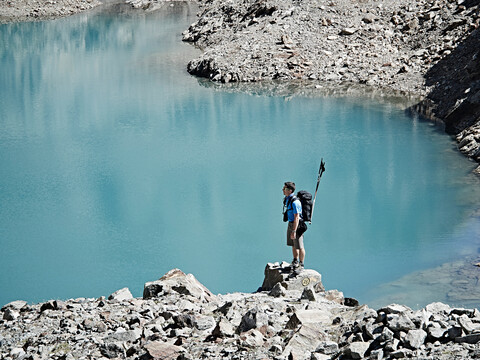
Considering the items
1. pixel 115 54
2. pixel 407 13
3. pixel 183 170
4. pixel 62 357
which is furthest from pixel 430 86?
pixel 62 357

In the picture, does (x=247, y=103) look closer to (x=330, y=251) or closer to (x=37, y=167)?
(x=37, y=167)

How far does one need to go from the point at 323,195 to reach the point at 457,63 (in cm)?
1620

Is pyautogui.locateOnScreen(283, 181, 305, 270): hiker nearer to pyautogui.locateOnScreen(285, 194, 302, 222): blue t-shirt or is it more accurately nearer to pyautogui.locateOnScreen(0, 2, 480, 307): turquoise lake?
pyautogui.locateOnScreen(285, 194, 302, 222): blue t-shirt

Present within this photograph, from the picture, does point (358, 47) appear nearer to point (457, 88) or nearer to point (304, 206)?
point (457, 88)

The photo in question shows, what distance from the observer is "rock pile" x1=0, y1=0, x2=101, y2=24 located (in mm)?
62562

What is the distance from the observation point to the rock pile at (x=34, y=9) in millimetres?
62562

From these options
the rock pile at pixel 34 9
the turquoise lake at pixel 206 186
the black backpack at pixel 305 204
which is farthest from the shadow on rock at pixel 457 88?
the rock pile at pixel 34 9

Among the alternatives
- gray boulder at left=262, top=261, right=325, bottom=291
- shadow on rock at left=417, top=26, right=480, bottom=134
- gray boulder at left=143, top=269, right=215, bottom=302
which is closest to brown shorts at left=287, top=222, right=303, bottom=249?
gray boulder at left=262, top=261, right=325, bottom=291

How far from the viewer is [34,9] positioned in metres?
63.6

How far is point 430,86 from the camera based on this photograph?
34312mm

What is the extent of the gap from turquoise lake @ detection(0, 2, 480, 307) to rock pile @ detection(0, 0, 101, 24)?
25867 millimetres

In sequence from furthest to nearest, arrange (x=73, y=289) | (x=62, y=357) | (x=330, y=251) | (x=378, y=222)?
(x=378, y=222), (x=330, y=251), (x=73, y=289), (x=62, y=357)

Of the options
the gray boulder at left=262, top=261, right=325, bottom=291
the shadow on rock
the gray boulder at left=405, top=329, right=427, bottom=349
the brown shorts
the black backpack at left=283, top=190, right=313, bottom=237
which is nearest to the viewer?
the gray boulder at left=405, top=329, right=427, bottom=349

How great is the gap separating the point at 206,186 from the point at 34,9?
48464 mm
